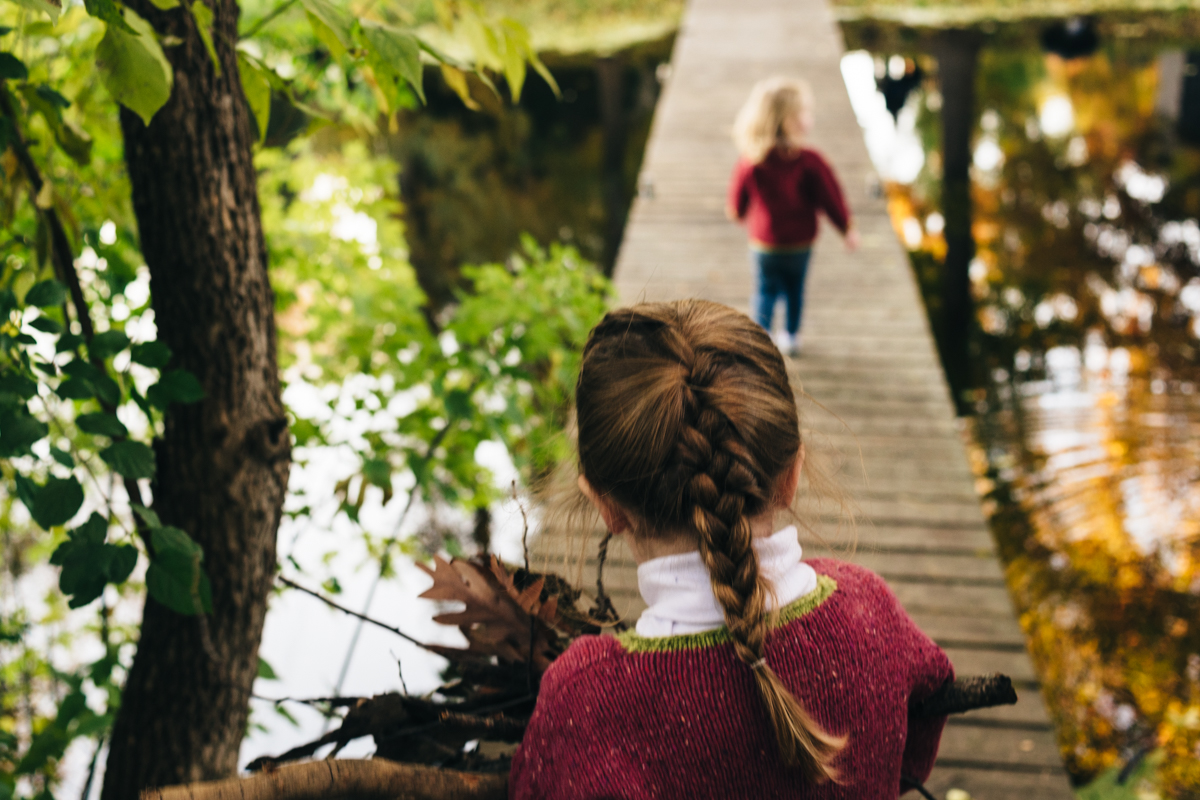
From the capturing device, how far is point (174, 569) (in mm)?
1214

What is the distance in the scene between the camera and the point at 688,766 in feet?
Result: 3.10

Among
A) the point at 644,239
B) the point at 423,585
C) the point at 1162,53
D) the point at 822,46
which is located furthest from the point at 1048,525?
the point at 1162,53

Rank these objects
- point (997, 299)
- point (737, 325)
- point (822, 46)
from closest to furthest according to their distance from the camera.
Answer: point (737, 325) → point (997, 299) → point (822, 46)

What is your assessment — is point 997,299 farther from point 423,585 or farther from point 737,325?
point 737,325

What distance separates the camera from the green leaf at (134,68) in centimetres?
95

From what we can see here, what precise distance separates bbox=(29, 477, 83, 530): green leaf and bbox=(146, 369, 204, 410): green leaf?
0.16 metres

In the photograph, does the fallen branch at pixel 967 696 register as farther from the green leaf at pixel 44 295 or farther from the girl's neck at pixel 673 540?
the green leaf at pixel 44 295

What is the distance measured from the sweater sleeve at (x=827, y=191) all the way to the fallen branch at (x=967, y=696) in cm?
314

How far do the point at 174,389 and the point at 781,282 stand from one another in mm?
3408

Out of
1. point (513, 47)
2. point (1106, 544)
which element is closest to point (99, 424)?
point (513, 47)

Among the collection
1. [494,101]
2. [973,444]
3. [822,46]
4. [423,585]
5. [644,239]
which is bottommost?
[423,585]

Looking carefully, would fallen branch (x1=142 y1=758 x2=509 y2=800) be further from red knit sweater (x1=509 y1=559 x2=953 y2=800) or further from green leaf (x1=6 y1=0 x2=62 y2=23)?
green leaf (x1=6 y1=0 x2=62 y2=23)

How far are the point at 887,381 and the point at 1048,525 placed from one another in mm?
1705

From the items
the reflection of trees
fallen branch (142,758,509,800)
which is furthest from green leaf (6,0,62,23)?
the reflection of trees
